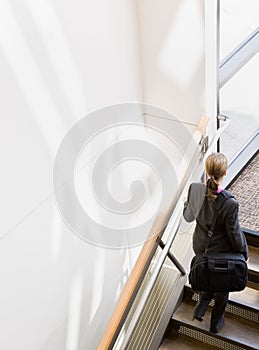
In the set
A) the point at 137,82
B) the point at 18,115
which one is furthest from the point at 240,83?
the point at 18,115

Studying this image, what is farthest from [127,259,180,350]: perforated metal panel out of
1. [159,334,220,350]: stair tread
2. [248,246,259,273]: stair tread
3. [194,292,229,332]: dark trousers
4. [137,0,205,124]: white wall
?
[137,0,205,124]: white wall

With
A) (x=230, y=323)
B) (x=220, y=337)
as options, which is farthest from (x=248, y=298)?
(x=220, y=337)

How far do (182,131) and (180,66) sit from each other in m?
0.57

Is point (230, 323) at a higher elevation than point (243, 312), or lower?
lower

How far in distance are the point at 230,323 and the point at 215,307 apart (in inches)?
12.3

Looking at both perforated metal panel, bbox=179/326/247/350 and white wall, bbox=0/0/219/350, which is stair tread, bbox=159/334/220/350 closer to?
perforated metal panel, bbox=179/326/247/350

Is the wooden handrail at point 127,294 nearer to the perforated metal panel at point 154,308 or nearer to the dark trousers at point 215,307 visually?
the perforated metal panel at point 154,308

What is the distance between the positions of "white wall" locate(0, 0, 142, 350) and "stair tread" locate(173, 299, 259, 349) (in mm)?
754

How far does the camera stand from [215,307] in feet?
12.9

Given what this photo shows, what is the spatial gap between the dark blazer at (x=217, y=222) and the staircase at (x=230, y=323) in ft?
2.54

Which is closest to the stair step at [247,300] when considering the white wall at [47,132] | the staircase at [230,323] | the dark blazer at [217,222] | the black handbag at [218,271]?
the staircase at [230,323]

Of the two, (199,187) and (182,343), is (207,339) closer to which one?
(182,343)

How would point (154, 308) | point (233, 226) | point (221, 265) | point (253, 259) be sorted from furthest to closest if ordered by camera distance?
point (253, 259)
point (154, 308)
point (221, 265)
point (233, 226)

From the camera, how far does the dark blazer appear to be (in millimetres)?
3359
